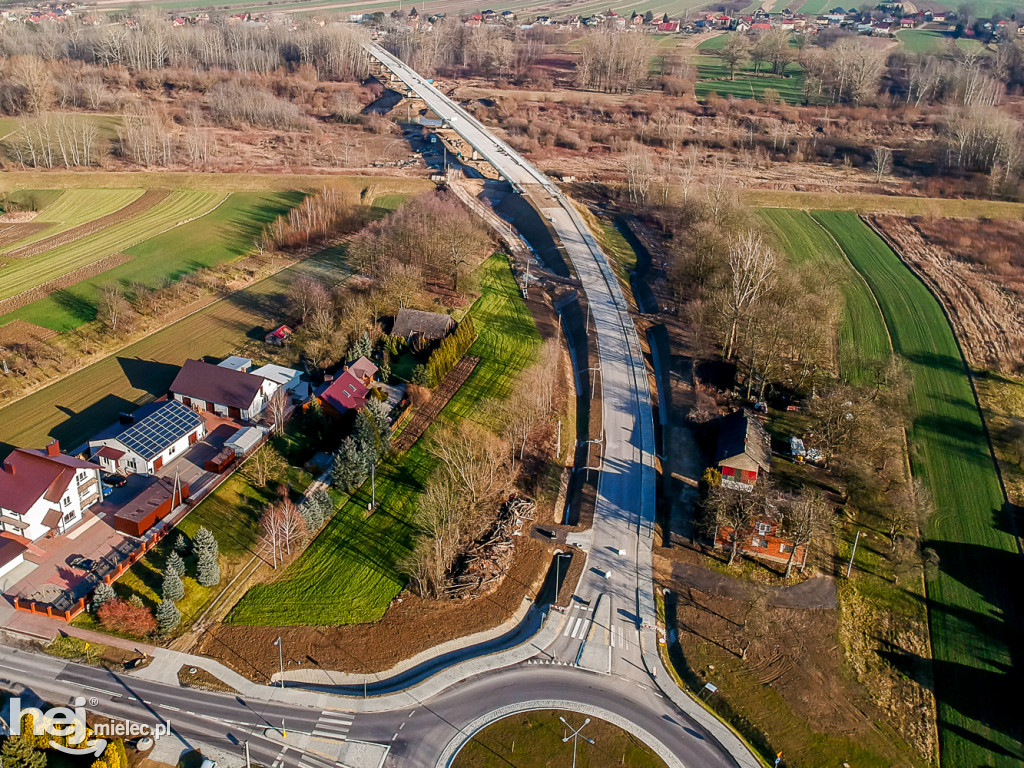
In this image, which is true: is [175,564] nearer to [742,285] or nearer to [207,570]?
[207,570]

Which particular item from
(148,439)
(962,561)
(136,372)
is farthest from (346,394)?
(962,561)

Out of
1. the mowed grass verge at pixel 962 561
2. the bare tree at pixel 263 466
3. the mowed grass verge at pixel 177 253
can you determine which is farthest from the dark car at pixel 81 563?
the mowed grass verge at pixel 962 561

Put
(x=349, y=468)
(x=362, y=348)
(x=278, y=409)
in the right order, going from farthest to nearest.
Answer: (x=362, y=348), (x=278, y=409), (x=349, y=468)

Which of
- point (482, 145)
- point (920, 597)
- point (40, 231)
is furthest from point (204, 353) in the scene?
point (482, 145)

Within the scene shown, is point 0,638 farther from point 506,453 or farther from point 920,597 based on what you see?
point 920,597

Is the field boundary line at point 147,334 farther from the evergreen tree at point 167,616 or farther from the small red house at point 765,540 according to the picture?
the small red house at point 765,540
